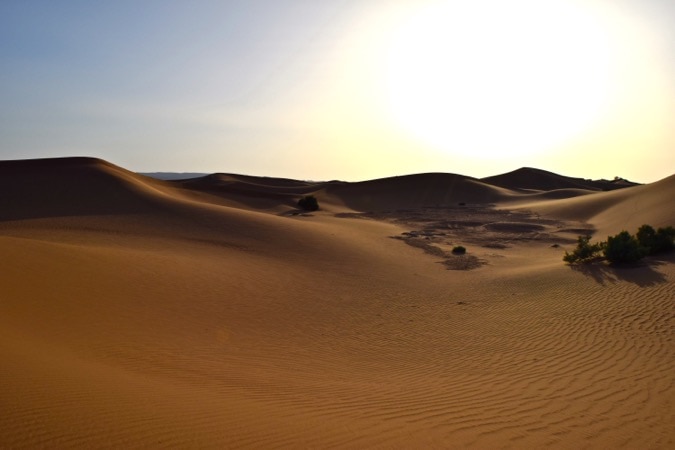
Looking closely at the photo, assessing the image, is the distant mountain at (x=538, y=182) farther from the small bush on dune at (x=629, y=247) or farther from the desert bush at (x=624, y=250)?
the desert bush at (x=624, y=250)

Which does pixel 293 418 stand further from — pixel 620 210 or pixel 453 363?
pixel 620 210

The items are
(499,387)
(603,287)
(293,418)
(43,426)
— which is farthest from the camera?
(603,287)

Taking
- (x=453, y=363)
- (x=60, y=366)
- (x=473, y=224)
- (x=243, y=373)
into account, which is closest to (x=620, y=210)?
(x=473, y=224)

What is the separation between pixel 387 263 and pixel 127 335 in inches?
599

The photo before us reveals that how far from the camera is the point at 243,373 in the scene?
29.2 ft

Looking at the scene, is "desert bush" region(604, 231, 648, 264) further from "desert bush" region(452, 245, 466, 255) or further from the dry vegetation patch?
Result: "desert bush" region(452, 245, 466, 255)

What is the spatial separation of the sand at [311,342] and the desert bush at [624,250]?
56 cm

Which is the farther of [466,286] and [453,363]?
[466,286]

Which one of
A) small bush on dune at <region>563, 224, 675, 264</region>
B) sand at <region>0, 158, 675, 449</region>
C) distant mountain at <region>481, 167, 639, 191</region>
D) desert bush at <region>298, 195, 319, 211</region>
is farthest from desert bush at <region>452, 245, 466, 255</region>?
distant mountain at <region>481, 167, 639, 191</region>

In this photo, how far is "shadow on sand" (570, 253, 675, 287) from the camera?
52.3ft

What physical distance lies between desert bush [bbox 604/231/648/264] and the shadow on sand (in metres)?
0.33

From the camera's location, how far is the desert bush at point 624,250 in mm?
18484

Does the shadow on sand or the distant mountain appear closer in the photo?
the shadow on sand

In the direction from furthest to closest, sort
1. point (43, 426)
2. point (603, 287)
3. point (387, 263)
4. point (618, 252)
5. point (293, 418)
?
point (387, 263), point (618, 252), point (603, 287), point (293, 418), point (43, 426)
